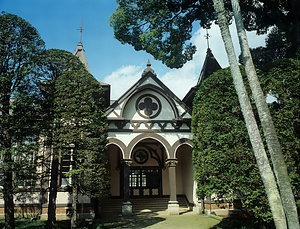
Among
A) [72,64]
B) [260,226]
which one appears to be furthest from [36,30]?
[260,226]

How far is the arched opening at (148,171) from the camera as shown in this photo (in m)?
21.0

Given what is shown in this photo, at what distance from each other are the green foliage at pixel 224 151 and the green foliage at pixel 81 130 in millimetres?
4251

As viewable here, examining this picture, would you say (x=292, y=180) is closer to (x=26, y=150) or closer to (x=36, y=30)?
(x=26, y=150)

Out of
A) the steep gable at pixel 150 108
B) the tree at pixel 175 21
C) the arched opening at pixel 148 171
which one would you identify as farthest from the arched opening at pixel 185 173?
the tree at pixel 175 21

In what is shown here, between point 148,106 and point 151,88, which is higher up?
point 151,88

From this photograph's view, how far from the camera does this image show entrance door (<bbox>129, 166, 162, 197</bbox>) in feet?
68.7

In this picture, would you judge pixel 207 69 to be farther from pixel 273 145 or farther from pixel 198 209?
pixel 273 145

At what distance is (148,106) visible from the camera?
18156 mm

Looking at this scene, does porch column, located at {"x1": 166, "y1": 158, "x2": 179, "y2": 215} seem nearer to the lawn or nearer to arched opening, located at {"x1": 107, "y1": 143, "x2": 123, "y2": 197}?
the lawn

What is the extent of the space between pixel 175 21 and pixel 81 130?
756 cm

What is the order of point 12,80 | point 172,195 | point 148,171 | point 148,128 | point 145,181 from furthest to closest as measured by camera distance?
1. point 148,171
2. point 145,181
3. point 148,128
4. point 172,195
5. point 12,80

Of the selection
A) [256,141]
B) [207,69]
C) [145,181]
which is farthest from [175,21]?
[145,181]

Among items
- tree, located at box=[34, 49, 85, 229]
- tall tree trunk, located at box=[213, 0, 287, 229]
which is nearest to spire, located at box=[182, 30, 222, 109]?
tree, located at box=[34, 49, 85, 229]

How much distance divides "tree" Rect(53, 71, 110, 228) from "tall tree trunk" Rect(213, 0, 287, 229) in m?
6.52
